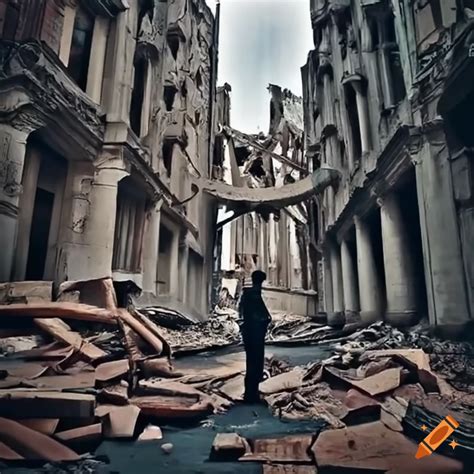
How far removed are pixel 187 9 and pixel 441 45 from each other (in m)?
7.88

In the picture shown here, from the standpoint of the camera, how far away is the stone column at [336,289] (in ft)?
31.8

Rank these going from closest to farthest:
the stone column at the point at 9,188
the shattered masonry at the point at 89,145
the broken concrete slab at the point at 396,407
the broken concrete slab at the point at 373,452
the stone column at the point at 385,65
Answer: the broken concrete slab at the point at 373,452 < the broken concrete slab at the point at 396,407 < the stone column at the point at 9,188 < the shattered masonry at the point at 89,145 < the stone column at the point at 385,65

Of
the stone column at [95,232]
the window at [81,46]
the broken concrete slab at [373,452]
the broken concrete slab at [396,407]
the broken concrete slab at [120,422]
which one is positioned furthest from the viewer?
the window at [81,46]

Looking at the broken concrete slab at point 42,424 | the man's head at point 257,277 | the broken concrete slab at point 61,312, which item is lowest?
the broken concrete slab at point 42,424

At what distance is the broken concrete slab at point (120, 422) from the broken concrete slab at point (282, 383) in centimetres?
104

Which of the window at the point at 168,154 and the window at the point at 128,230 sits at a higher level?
the window at the point at 168,154

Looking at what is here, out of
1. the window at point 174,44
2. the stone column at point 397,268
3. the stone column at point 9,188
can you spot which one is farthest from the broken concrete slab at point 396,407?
the window at point 174,44

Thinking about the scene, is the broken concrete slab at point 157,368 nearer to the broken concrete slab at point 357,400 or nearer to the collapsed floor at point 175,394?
the collapsed floor at point 175,394

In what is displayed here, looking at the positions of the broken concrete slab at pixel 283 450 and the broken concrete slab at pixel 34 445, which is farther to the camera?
the broken concrete slab at pixel 283 450

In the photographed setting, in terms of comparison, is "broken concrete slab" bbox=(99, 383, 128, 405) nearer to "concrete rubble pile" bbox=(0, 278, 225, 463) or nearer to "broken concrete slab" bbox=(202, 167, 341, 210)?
"concrete rubble pile" bbox=(0, 278, 225, 463)

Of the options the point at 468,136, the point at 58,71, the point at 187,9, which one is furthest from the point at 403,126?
the point at 187,9

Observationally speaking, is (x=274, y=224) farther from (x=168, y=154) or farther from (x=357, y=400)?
(x=357, y=400)

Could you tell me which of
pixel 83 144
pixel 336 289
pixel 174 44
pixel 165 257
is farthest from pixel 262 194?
pixel 83 144

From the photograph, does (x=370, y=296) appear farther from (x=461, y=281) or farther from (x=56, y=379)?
(x=56, y=379)
